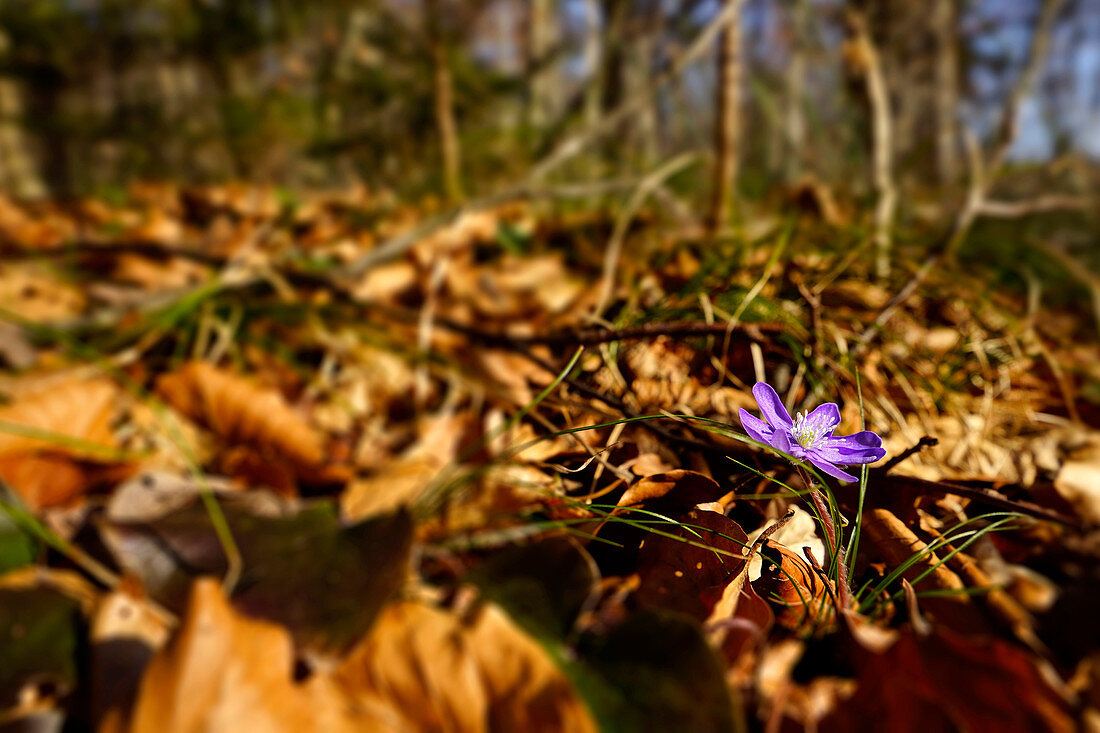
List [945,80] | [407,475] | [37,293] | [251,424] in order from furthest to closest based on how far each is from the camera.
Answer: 1. [945,80]
2. [37,293]
3. [251,424]
4. [407,475]

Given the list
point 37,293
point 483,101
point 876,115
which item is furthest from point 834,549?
point 483,101

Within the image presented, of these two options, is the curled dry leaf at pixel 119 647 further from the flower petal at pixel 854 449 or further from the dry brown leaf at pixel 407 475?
the flower petal at pixel 854 449

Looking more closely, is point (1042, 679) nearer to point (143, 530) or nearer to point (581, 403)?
point (581, 403)

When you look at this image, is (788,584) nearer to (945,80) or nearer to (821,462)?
(821,462)

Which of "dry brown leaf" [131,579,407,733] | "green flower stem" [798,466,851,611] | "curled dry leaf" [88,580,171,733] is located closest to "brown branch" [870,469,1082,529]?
"green flower stem" [798,466,851,611]

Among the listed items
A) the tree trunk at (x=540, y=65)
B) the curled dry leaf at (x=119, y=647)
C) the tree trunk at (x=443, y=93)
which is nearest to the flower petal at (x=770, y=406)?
the curled dry leaf at (x=119, y=647)

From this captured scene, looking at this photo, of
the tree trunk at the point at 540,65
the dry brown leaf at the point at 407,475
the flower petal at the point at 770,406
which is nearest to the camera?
the flower petal at the point at 770,406

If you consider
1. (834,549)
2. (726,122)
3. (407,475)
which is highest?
(726,122)
